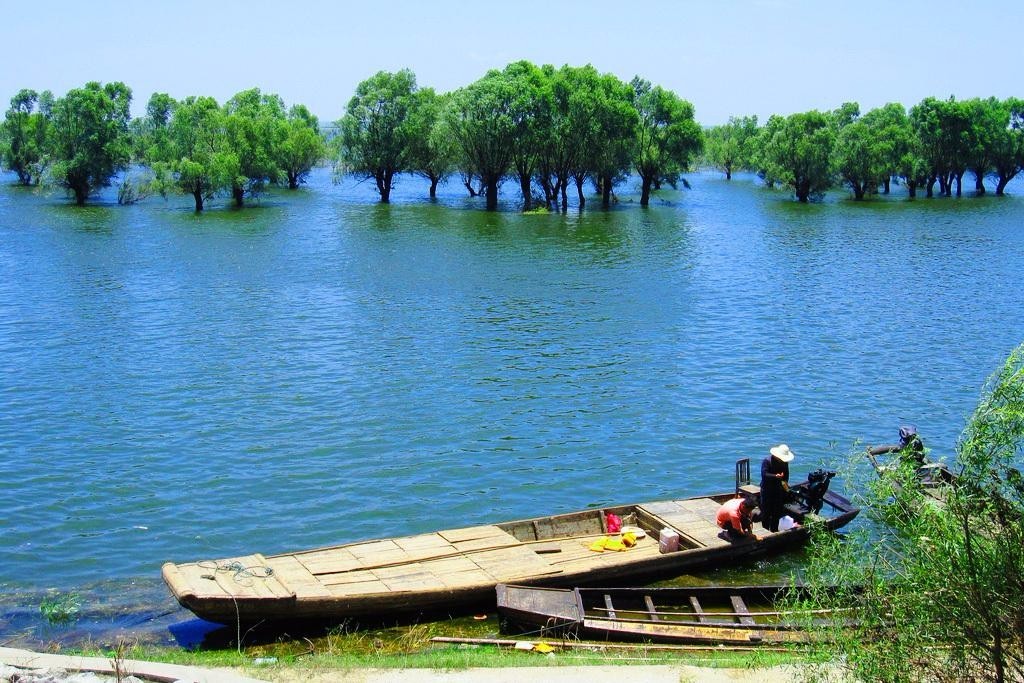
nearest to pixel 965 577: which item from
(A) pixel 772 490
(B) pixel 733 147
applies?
(A) pixel 772 490

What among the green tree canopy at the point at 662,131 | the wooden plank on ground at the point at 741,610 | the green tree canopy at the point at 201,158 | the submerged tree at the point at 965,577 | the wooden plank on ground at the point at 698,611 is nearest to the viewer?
the submerged tree at the point at 965,577

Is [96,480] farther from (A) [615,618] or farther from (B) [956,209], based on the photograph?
(B) [956,209]

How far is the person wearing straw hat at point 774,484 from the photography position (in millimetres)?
21062

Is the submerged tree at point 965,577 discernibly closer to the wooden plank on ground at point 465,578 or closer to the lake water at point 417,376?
the lake water at point 417,376

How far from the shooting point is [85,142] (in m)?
95.0

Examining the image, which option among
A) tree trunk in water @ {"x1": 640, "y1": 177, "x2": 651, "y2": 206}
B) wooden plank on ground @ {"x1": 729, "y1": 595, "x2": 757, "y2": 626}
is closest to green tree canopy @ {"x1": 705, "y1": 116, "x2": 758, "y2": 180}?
tree trunk in water @ {"x1": 640, "y1": 177, "x2": 651, "y2": 206}

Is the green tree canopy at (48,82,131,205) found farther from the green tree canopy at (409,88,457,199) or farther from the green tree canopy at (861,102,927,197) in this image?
the green tree canopy at (861,102,927,197)

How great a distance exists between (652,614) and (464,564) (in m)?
3.99

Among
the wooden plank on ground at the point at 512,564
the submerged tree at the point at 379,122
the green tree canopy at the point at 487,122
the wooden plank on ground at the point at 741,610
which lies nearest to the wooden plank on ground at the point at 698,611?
the wooden plank on ground at the point at 741,610

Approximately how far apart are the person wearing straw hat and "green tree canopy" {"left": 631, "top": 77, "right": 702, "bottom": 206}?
75626mm

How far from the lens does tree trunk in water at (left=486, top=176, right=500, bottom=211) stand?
299ft

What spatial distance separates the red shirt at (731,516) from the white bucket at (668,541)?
1.30 m

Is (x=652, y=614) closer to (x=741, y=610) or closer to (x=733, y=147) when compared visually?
(x=741, y=610)

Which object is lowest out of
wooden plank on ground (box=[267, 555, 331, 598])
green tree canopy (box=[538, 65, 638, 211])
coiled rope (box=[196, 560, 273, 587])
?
wooden plank on ground (box=[267, 555, 331, 598])
